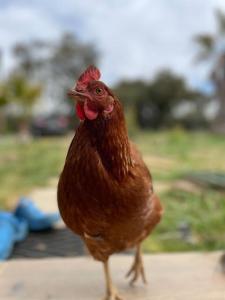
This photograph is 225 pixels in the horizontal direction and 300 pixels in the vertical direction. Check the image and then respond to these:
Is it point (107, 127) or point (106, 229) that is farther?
point (106, 229)

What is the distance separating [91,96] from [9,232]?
221 centimetres

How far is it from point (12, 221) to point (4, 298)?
4.88 feet

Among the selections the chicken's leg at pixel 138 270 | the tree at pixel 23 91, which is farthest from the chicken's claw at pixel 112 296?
the tree at pixel 23 91

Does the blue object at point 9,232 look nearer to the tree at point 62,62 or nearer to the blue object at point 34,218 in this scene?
the blue object at point 34,218

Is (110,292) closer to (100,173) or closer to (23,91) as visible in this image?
(100,173)

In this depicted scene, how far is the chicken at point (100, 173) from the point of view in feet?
5.52

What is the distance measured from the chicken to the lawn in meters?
2.06

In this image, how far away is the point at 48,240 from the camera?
3.74 metres

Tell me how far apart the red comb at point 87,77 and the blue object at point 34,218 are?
2492 millimetres

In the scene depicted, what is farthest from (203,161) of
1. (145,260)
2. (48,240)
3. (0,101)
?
(145,260)

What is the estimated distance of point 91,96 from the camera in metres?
1.66

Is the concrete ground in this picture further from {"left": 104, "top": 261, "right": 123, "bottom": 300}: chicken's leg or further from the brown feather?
the brown feather

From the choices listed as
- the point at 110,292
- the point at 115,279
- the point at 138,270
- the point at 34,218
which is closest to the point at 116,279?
the point at 115,279

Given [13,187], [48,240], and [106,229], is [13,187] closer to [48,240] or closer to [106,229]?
[48,240]
